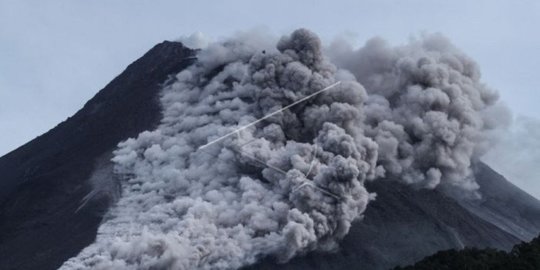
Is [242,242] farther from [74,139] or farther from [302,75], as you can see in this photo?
[74,139]

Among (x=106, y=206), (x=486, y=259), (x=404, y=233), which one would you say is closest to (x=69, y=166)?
(x=106, y=206)

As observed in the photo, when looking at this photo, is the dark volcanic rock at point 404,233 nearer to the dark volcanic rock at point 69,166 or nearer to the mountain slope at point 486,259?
the mountain slope at point 486,259

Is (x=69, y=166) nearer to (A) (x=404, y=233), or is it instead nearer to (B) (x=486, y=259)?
(A) (x=404, y=233)

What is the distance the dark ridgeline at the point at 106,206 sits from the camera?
80.1m

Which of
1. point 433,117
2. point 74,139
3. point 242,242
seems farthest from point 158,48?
Answer: point 242,242

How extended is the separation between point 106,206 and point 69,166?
11798mm

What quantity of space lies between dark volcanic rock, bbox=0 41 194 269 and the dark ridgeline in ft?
0.40

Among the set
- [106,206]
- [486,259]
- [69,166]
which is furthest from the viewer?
[69,166]

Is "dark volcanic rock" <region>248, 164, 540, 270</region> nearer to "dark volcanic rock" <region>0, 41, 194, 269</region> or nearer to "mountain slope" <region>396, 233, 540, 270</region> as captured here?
"mountain slope" <region>396, 233, 540, 270</region>

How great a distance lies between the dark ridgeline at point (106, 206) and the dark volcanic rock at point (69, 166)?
12 centimetres

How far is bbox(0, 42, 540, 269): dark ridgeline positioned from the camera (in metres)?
80.1

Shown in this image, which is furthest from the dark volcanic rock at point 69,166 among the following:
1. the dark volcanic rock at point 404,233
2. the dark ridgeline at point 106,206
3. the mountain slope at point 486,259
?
the mountain slope at point 486,259

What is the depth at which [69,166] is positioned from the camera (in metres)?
96.8

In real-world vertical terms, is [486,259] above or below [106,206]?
below
